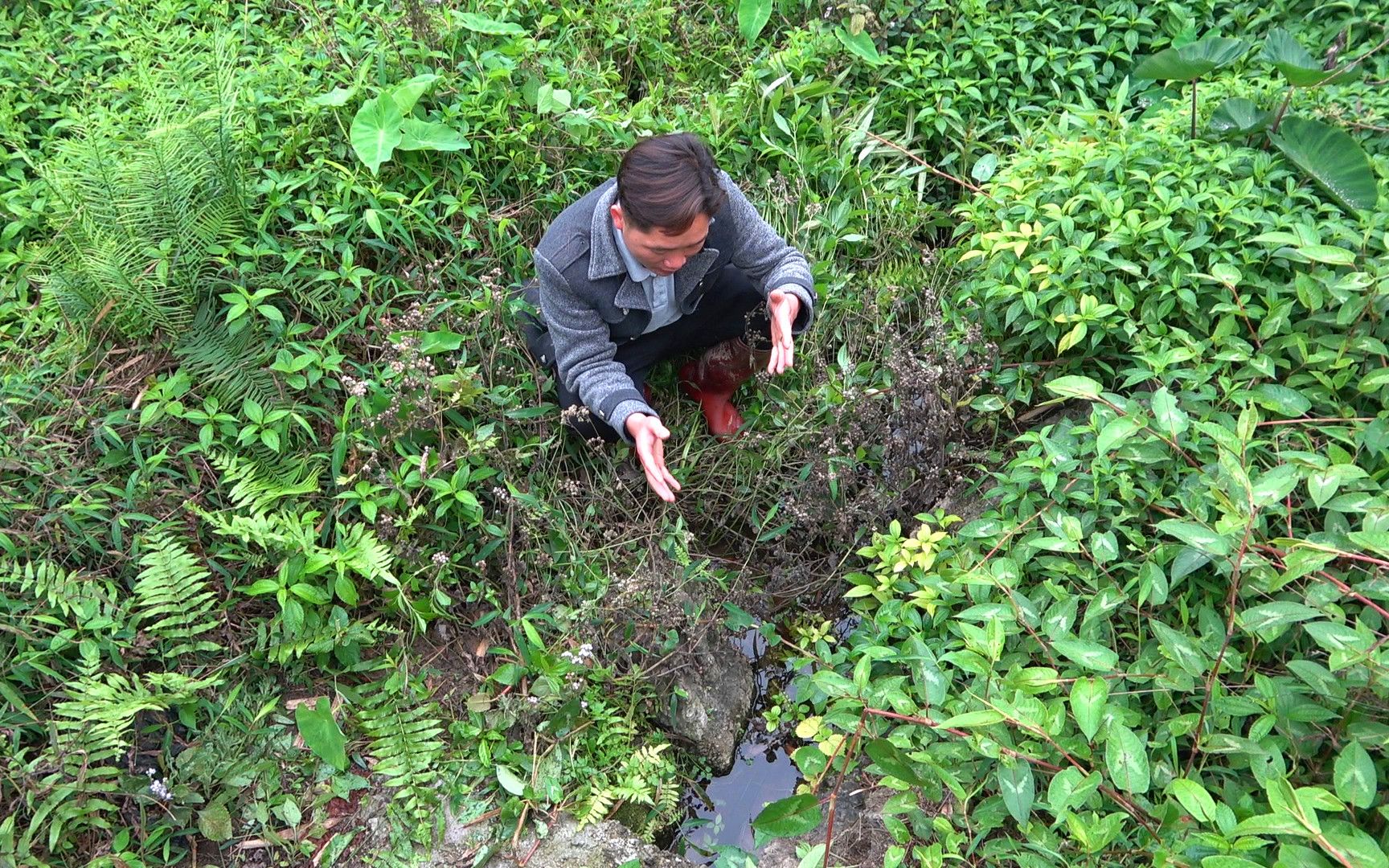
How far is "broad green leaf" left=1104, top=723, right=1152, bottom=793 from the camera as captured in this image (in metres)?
2.02

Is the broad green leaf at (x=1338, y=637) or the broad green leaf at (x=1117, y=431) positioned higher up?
the broad green leaf at (x=1117, y=431)

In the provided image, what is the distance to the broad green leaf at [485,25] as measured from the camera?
372 cm

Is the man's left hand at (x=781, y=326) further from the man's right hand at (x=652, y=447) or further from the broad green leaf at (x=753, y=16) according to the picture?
the broad green leaf at (x=753, y=16)

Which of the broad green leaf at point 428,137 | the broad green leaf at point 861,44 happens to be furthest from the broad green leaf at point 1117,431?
the broad green leaf at point 428,137

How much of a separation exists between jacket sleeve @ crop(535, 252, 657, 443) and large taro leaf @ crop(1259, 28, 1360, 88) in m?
2.48

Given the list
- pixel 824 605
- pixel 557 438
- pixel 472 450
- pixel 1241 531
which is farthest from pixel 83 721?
pixel 1241 531

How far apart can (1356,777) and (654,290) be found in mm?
2266

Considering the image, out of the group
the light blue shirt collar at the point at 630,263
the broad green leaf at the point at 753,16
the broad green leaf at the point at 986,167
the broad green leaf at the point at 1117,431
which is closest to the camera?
the broad green leaf at the point at 1117,431

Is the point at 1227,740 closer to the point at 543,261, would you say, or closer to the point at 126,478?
the point at 543,261

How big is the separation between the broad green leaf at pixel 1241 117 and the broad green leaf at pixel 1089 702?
2.20m

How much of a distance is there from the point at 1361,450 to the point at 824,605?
1.74 metres

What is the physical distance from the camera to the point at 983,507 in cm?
314

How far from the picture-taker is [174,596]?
2.81 meters

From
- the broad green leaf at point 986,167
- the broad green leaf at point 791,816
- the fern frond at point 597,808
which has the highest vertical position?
the broad green leaf at point 986,167
